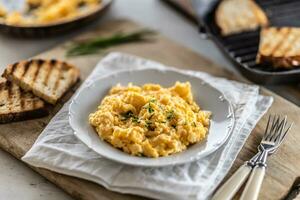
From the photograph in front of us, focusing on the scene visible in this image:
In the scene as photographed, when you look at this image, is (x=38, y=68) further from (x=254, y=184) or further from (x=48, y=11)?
(x=254, y=184)

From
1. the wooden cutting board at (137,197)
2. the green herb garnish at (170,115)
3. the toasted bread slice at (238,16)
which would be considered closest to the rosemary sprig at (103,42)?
the wooden cutting board at (137,197)

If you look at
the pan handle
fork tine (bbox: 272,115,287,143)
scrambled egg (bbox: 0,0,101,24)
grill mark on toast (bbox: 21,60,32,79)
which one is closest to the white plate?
fork tine (bbox: 272,115,287,143)

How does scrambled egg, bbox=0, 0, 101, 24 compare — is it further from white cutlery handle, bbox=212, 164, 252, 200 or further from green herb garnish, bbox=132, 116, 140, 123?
white cutlery handle, bbox=212, 164, 252, 200

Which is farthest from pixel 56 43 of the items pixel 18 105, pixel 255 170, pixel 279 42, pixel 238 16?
pixel 255 170

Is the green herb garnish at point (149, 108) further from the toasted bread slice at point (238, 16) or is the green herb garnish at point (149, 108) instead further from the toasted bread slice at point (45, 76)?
the toasted bread slice at point (238, 16)

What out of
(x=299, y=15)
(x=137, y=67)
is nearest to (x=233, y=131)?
(x=137, y=67)
